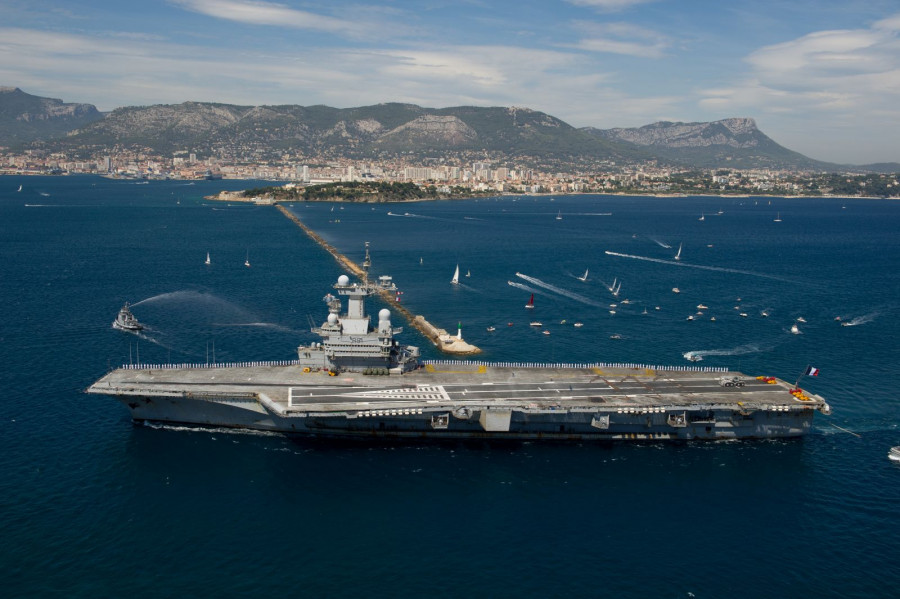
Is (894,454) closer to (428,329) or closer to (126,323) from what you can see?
(428,329)

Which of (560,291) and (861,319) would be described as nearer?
(861,319)

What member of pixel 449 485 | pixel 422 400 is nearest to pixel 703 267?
pixel 422 400

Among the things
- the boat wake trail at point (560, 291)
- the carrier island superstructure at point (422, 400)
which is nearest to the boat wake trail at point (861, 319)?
the boat wake trail at point (560, 291)

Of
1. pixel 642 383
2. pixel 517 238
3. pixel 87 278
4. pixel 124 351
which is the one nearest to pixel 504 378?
pixel 642 383

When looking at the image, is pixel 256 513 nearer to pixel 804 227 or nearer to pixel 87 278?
pixel 87 278

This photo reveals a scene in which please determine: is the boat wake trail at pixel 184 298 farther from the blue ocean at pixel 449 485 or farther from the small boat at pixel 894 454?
the small boat at pixel 894 454

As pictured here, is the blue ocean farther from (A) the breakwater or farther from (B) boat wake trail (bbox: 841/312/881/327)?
(A) the breakwater

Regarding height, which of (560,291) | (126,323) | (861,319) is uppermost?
(861,319)
